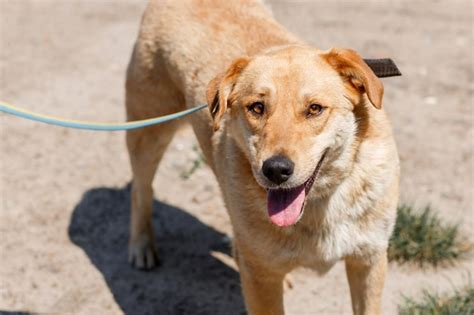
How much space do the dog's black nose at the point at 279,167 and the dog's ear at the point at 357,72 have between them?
56 centimetres

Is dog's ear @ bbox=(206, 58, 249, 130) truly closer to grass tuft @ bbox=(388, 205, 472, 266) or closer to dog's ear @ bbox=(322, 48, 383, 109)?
dog's ear @ bbox=(322, 48, 383, 109)

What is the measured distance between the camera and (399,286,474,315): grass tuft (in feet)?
15.9

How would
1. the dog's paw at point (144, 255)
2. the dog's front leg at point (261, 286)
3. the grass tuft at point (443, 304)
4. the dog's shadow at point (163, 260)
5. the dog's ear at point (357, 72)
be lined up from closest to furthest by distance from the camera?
1. the dog's ear at point (357, 72)
2. the dog's front leg at point (261, 286)
3. the grass tuft at point (443, 304)
4. the dog's shadow at point (163, 260)
5. the dog's paw at point (144, 255)

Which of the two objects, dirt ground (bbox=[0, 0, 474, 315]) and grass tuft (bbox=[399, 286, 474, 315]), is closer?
grass tuft (bbox=[399, 286, 474, 315])

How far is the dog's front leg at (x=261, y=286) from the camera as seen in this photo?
4332 millimetres

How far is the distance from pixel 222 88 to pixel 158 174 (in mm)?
3291

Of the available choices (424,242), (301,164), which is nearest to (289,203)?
(301,164)

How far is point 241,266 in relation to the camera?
4465 mm

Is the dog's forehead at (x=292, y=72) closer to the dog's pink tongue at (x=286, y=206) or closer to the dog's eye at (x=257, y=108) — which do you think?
the dog's eye at (x=257, y=108)

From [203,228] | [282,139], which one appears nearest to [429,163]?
[203,228]

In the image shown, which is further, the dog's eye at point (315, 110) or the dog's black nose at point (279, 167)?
the dog's eye at point (315, 110)

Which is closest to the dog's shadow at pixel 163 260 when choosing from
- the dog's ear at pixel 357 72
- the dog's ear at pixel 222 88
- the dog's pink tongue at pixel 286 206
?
the dog's pink tongue at pixel 286 206

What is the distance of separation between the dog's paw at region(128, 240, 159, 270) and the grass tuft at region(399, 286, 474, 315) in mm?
2071

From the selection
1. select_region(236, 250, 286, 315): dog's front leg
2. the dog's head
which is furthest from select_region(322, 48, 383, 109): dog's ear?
select_region(236, 250, 286, 315): dog's front leg
